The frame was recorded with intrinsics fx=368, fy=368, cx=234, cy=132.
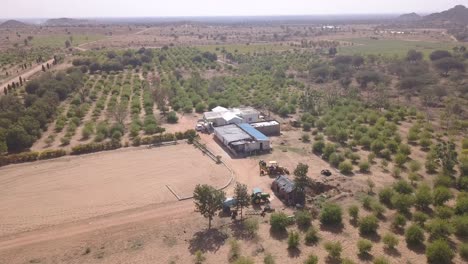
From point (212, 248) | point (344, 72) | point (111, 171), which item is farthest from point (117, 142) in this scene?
point (344, 72)

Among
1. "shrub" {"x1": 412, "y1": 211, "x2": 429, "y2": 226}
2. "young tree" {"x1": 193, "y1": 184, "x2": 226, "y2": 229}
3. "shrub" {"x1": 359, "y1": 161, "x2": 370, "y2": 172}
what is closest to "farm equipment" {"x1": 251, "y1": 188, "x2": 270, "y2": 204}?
"young tree" {"x1": 193, "y1": 184, "x2": 226, "y2": 229}

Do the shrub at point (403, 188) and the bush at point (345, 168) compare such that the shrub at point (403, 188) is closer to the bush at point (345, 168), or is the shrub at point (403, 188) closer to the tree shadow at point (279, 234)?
the bush at point (345, 168)

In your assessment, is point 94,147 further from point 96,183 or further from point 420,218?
point 420,218

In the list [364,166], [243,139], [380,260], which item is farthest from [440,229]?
[243,139]

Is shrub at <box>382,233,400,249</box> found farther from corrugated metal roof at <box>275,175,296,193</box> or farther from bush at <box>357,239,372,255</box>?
corrugated metal roof at <box>275,175,296,193</box>

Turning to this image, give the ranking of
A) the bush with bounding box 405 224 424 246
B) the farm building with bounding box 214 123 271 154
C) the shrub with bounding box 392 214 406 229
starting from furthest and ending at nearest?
the farm building with bounding box 214 123 271 154, the shrub with bounding box 392 214 406 229, the bush with bounding box 405 224 424 246

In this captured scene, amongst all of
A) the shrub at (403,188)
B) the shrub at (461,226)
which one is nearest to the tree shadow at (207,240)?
the shrub at (403,188)
